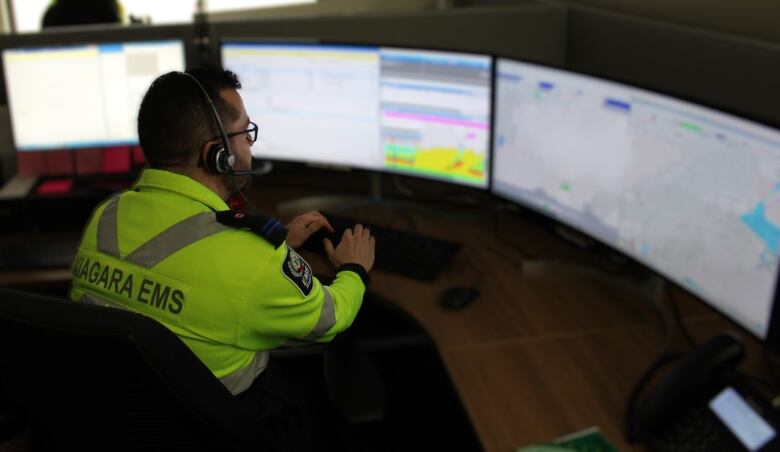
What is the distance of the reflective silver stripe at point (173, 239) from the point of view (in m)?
1.17

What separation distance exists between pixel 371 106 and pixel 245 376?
0.91 meters

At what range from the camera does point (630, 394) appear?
51.2 inches

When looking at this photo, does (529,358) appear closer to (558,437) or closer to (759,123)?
(558,437)

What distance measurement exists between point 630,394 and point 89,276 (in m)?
0.89

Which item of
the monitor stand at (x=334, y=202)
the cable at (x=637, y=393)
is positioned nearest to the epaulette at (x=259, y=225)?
the cable at (x=637, y=393)

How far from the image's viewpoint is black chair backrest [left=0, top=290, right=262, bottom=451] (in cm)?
94

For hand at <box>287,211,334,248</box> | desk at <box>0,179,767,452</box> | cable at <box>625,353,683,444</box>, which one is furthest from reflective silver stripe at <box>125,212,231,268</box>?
cable at <box>625,353,683,444</box>

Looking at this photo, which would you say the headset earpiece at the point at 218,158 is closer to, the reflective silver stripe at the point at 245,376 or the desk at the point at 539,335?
the reflective silver stripe at the point at 245,376

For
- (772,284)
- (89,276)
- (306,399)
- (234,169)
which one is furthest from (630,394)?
(89,276)

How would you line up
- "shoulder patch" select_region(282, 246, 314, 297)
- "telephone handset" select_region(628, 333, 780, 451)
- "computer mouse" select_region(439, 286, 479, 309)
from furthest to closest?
"computer mouse" select_region(439, 286, 479, 309)
"shoulder patch" select_region(282, 246, 314, 297)
"telephone handset" select_region(628, 333, 780, 451)

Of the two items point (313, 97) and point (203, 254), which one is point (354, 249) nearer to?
point (203, 254)

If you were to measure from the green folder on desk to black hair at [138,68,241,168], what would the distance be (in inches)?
27.2

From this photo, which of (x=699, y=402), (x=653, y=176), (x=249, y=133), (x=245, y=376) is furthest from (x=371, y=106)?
(x=699, y=402)

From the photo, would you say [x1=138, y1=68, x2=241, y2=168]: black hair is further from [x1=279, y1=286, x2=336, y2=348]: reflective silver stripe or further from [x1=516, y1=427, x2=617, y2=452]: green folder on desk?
[x1=516, y1=427, x2=617, y2=452]: green folder on desk
